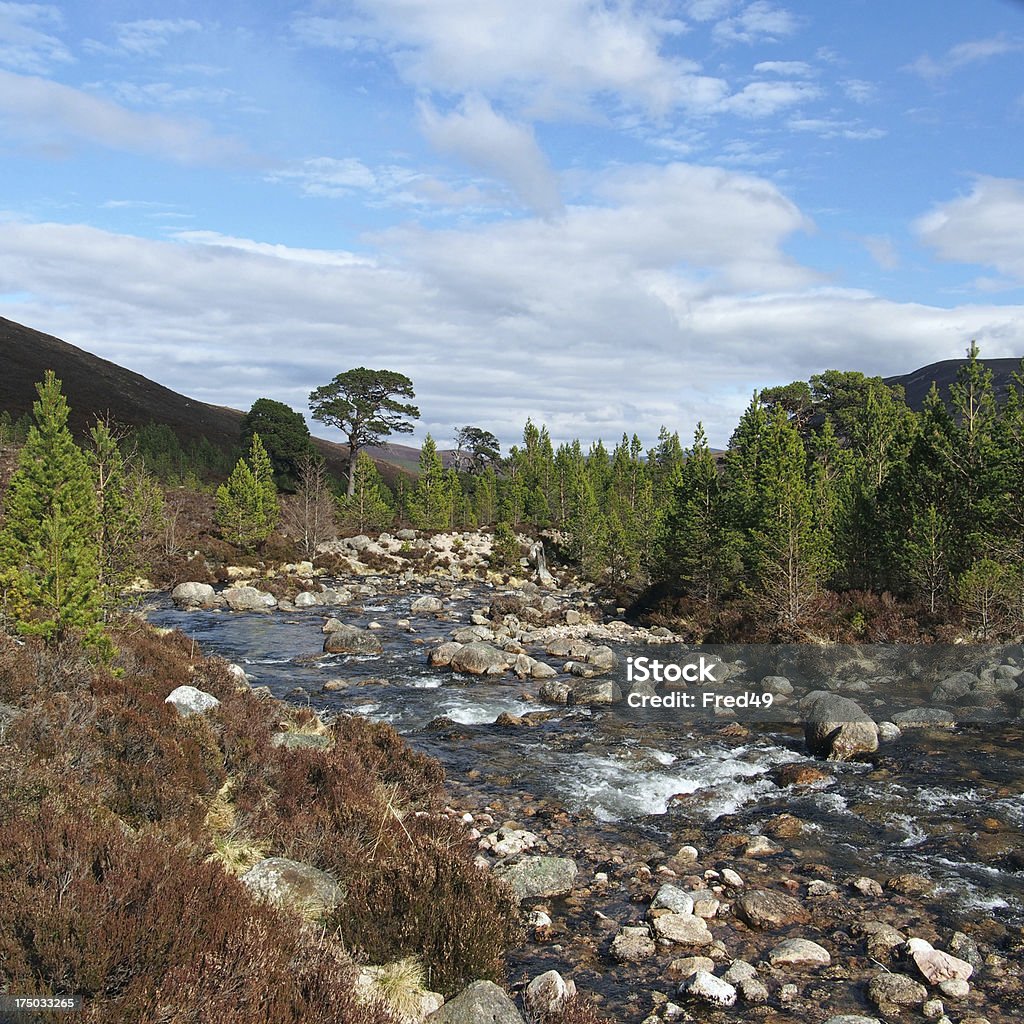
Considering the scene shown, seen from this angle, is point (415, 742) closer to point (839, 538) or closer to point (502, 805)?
point (502, 805)

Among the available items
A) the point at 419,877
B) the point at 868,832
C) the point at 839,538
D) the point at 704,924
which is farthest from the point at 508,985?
the point at 839,538

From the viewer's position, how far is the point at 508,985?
7.56 metres

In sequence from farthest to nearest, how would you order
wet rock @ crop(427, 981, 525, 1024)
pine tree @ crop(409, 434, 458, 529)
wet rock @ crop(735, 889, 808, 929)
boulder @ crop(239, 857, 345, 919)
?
pine tree @ crop(409, 434, 458, 529), wet rock @ crop(735, 889, 808, 929), boulder @ crop(239, 857, 345, 919), wet rock @ crop(427, 981, 525, 1024)

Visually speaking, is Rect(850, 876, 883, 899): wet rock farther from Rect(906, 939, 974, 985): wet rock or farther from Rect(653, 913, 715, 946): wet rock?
Rect(653, 913, 715, 946): wet rock

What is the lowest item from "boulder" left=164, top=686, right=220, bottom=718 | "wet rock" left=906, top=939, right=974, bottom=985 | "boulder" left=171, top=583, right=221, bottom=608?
"boulder" left=171, top=583, right=221, bottom=608

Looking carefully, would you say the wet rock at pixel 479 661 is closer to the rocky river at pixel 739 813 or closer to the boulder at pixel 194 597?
the rocky river at pixel 739 813

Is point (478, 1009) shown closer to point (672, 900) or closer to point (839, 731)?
point (672, 900)

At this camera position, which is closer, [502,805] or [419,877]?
[419,877]

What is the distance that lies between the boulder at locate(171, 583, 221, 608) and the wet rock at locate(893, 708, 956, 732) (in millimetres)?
33130

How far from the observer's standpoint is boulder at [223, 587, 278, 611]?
3838 cm

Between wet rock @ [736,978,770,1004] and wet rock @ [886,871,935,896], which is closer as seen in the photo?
wet rock @ [736,978,770,1004]

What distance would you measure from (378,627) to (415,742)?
56.2 ft

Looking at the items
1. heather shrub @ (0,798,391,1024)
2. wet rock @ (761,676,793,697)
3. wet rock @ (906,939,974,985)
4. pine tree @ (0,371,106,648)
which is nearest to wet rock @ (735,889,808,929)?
wet rock @ (906,939,974,985)

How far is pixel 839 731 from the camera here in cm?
1650
